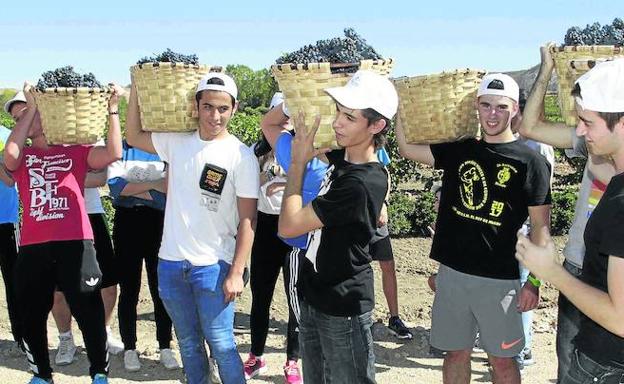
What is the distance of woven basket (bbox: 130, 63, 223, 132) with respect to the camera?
129 inches

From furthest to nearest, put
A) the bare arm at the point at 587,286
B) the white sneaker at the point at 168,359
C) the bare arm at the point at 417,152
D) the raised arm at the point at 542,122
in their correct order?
the white sneaker at the point at 168,359 → the bare arm at the point at 417,152 → the raised arm at the point at 542,122 → the bare arm at the point at 587,286

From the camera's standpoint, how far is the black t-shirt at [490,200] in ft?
11.1

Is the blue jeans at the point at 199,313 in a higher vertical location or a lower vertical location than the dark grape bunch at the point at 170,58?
lower

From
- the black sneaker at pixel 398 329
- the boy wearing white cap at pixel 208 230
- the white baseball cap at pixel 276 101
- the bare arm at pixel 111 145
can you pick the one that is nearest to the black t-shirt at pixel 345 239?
the boy wearing white cap at pixel 208 230

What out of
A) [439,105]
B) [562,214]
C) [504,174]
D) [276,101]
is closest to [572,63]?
[439,105]

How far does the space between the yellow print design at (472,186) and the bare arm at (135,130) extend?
1614 millimetres

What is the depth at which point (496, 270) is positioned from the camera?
3463 mm

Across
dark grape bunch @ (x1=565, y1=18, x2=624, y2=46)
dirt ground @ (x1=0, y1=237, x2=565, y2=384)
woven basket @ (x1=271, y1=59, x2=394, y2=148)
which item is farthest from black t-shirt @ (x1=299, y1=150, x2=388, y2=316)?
dirt ground @ (x1=0, y1=237, x2=565, y2=384)

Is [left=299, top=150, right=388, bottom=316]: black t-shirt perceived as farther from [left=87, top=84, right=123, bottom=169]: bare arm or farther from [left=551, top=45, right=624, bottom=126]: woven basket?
[left=87, top=84, right=123, bottom=169]: bare arm

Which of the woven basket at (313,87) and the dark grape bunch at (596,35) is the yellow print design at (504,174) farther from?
the woven basket at (313,87)

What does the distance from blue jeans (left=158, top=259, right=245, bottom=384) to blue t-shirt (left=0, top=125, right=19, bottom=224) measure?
1.84 m

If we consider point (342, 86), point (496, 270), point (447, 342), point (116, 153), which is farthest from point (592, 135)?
point (116, 153)

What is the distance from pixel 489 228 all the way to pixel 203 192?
56.7 inches

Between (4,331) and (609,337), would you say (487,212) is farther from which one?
(4,331)
